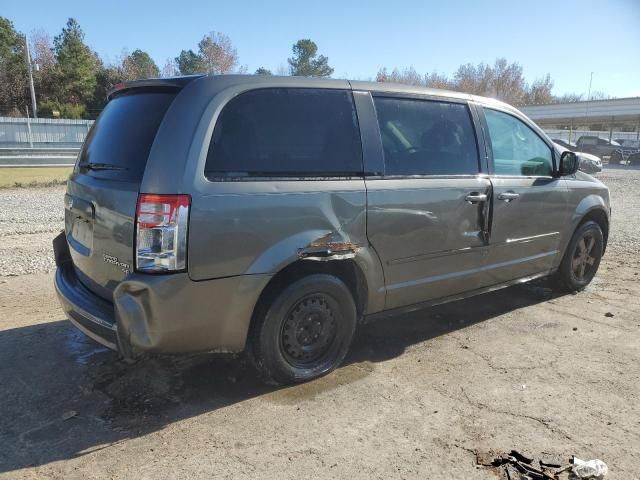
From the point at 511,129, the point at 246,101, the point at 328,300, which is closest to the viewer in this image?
the point at 246,101

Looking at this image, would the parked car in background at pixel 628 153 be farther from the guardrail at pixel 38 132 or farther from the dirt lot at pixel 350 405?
the dirt lot at pixel 350 405

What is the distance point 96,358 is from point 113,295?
122 centimetres

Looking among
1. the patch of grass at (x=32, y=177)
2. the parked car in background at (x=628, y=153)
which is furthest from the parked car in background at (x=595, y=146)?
the patch of grass at (x=32, y=177)

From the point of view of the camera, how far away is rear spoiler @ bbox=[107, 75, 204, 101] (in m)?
3.17

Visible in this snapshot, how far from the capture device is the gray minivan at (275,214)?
9.51 ft

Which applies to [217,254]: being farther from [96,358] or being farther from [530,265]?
[530,265]

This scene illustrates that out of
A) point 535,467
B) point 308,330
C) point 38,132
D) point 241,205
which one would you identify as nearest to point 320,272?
point 308,330

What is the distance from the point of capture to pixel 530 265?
16.3ft

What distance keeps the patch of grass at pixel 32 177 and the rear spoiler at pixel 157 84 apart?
A: 518 inches

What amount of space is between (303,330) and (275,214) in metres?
0.87

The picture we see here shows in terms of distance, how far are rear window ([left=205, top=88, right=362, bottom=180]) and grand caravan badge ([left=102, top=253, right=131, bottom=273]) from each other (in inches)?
27.9

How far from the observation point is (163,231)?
283 centimetres

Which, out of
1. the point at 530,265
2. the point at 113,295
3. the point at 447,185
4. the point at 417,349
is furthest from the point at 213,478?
the point at 530,265

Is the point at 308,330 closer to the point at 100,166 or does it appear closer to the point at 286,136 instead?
the point at 286,136
